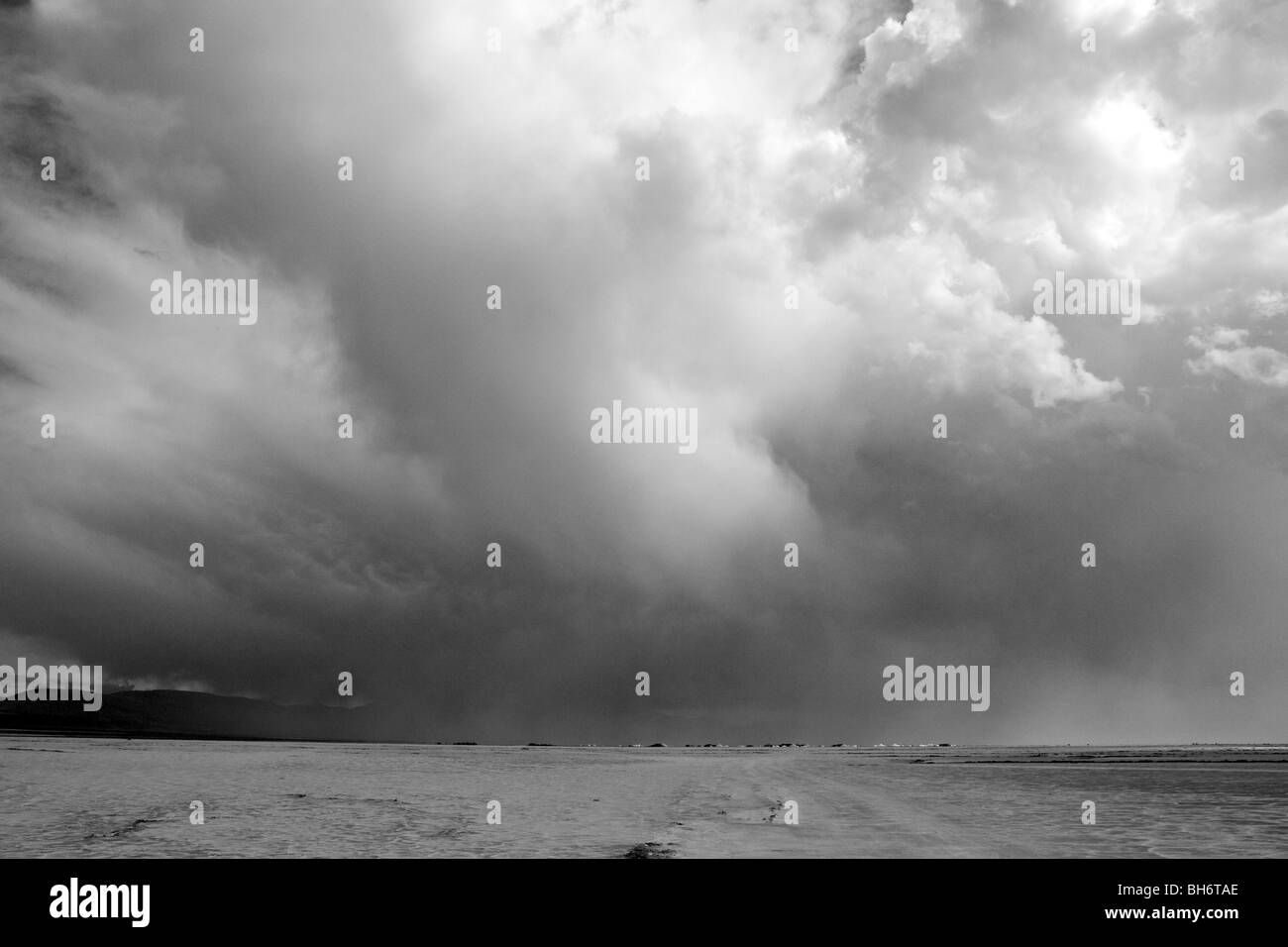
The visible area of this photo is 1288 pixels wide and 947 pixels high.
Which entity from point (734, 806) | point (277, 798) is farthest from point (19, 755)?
point (734, 806)

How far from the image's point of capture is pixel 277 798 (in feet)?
108

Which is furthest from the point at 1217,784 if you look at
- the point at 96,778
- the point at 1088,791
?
the point at 96,778

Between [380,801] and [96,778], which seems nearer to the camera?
[380,801]
